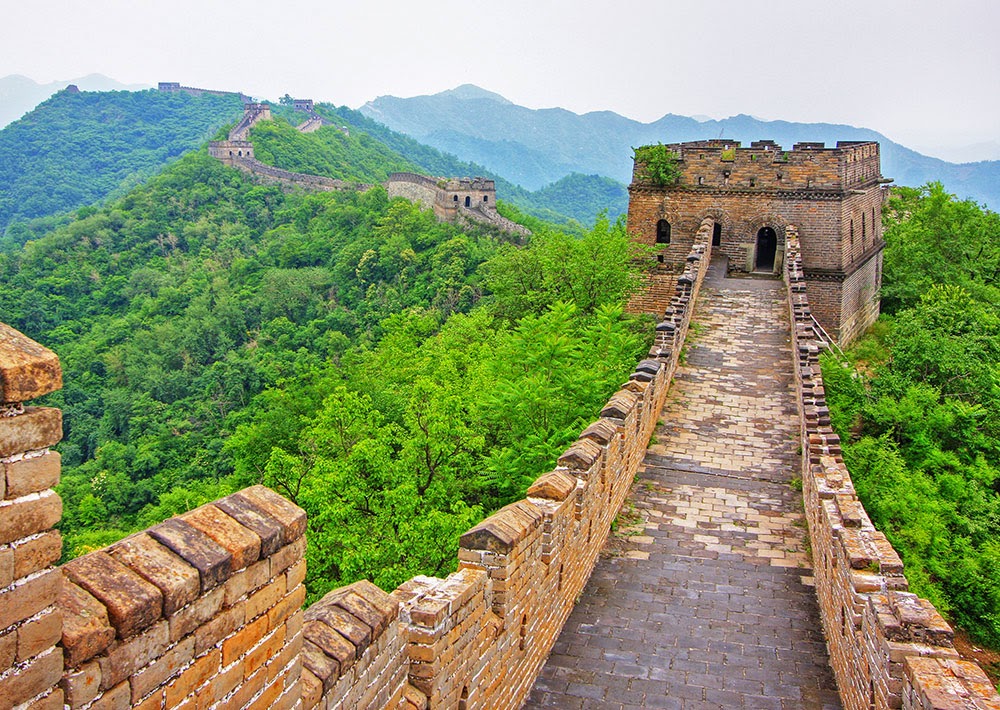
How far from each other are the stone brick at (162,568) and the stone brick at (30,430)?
506mm

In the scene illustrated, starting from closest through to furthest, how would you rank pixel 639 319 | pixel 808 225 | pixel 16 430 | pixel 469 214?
pixel 16 430, pixel 639 319, pixel 808 225, pixel 469 214

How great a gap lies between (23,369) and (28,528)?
→ 1.28 ft

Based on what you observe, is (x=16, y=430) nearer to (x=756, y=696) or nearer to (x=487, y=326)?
(x=756, y=696)

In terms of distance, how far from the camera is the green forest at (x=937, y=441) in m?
10.4

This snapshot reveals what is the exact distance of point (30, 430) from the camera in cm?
208

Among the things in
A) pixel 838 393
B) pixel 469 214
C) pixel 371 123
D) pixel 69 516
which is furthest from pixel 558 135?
pixel 838 393

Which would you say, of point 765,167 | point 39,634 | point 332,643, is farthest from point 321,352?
point 39,634

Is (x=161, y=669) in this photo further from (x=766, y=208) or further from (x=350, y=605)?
(x=766, y=208)

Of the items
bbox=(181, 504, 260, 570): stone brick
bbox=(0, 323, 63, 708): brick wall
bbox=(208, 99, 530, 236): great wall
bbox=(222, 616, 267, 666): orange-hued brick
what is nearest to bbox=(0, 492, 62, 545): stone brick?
bbox=(0, 323, 63, 708): brick wall

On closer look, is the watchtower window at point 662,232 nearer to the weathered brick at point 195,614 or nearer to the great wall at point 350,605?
the great wall at point 350,605

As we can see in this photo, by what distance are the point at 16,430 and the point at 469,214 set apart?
193ft

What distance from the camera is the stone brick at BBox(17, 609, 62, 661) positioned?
6.82ft

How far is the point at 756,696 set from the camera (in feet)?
22.0

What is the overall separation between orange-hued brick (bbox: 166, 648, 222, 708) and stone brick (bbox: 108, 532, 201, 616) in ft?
0.78
